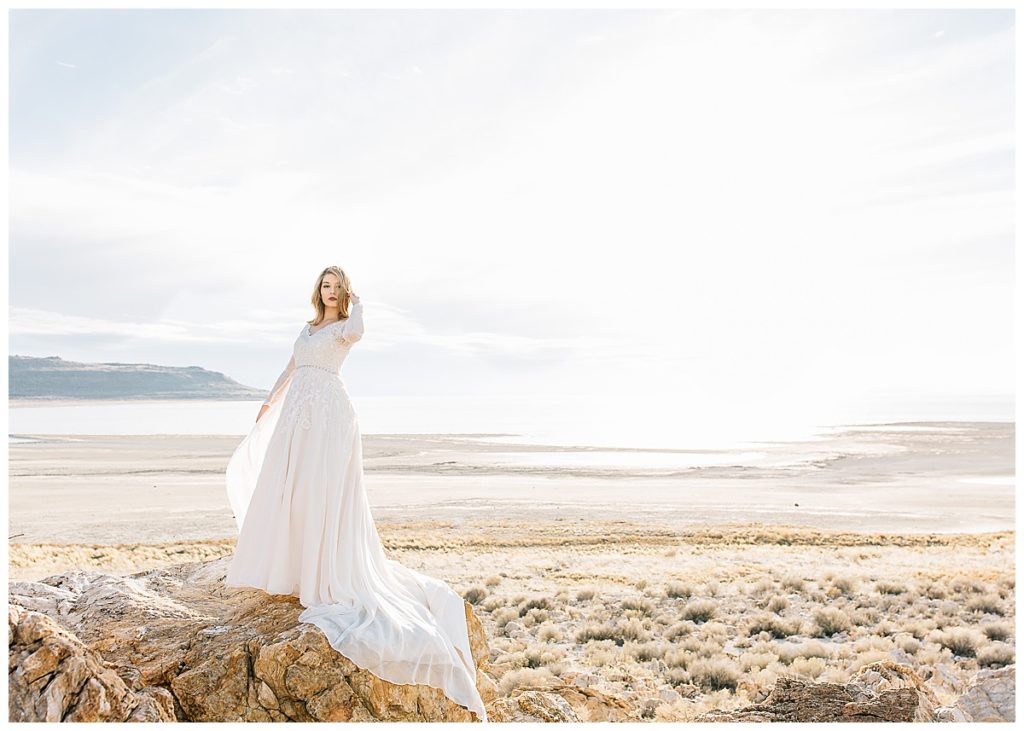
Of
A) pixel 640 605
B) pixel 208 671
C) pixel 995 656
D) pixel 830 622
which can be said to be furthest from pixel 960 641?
pixel 208 671

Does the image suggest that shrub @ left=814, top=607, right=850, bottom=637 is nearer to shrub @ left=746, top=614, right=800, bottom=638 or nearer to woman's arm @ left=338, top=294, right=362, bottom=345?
shrub @ left=746, top=614, right=800, bottom=638

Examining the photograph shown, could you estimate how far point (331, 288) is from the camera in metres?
5.91

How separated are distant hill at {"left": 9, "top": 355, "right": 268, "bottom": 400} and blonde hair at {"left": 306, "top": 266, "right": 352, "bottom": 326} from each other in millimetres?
178598

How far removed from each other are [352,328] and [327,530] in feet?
5.14

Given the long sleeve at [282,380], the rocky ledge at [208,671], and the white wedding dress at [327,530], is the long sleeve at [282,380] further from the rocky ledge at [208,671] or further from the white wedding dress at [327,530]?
the rocky ledge at [208,671]

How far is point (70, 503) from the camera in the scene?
41.9m

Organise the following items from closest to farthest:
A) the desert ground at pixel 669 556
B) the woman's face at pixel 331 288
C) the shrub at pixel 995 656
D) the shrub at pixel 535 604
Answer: the woman's face at pixel 331 288 < the shrub at pixel 995 656 < the desert ground at pixel 669 556 < the shrub at pixel 535 604

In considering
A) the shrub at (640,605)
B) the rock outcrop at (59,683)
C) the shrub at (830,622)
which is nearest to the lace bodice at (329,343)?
the rock outcrop at (59,683)

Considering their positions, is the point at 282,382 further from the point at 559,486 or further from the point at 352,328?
the point at 559,486

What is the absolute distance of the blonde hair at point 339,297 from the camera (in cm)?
594

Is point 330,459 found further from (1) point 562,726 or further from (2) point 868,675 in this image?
(2) point 868,675

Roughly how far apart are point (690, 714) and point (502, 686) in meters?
2.26

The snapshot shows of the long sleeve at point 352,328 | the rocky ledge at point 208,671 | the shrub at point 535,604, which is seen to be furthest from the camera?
the shrub at point 535,604

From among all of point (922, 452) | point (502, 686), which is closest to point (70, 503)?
point (502, 686)
